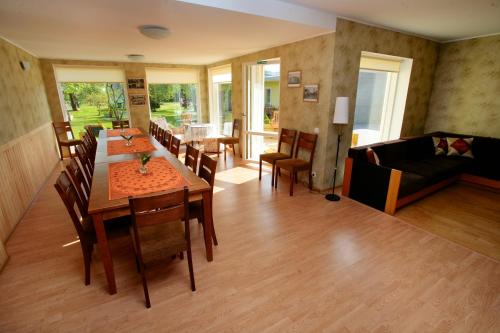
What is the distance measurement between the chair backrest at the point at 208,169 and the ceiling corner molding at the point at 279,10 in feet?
4.81

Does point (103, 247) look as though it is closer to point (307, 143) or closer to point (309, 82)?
point (307, 143)

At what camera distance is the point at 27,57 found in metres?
4.56

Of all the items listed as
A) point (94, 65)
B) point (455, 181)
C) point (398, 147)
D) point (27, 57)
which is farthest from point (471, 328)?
point (94, 65)

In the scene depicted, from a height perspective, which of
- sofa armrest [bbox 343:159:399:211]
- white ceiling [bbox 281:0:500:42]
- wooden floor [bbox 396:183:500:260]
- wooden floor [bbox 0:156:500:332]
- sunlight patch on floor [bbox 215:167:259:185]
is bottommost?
wooden floor [bbox 0:156:500:332]

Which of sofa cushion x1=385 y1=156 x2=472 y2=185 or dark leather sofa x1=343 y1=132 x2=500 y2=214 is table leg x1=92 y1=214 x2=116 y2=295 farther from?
sofa cushion x1=385 y1=156 x2=472 y2=185

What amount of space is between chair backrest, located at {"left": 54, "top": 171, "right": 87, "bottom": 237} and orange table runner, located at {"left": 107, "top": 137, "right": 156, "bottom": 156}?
135 centimetres

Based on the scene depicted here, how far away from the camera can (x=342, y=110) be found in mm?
3303

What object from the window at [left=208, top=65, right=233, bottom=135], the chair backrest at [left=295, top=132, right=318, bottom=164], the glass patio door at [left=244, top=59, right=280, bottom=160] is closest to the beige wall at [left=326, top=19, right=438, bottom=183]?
the chair backrest at [left=295, top=132, right=318, bottom=164]

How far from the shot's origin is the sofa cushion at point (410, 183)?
3.16 m

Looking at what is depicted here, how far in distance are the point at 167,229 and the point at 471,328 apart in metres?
2.29

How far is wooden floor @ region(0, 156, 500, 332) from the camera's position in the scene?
1.69 meters

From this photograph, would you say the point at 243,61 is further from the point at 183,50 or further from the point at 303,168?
the point at 303,168

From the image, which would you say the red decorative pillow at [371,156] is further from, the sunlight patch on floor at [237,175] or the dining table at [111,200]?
the dining table at [111,200]

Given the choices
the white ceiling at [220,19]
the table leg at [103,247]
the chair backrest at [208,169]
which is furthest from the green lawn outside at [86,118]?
the table leg at [103,247]
